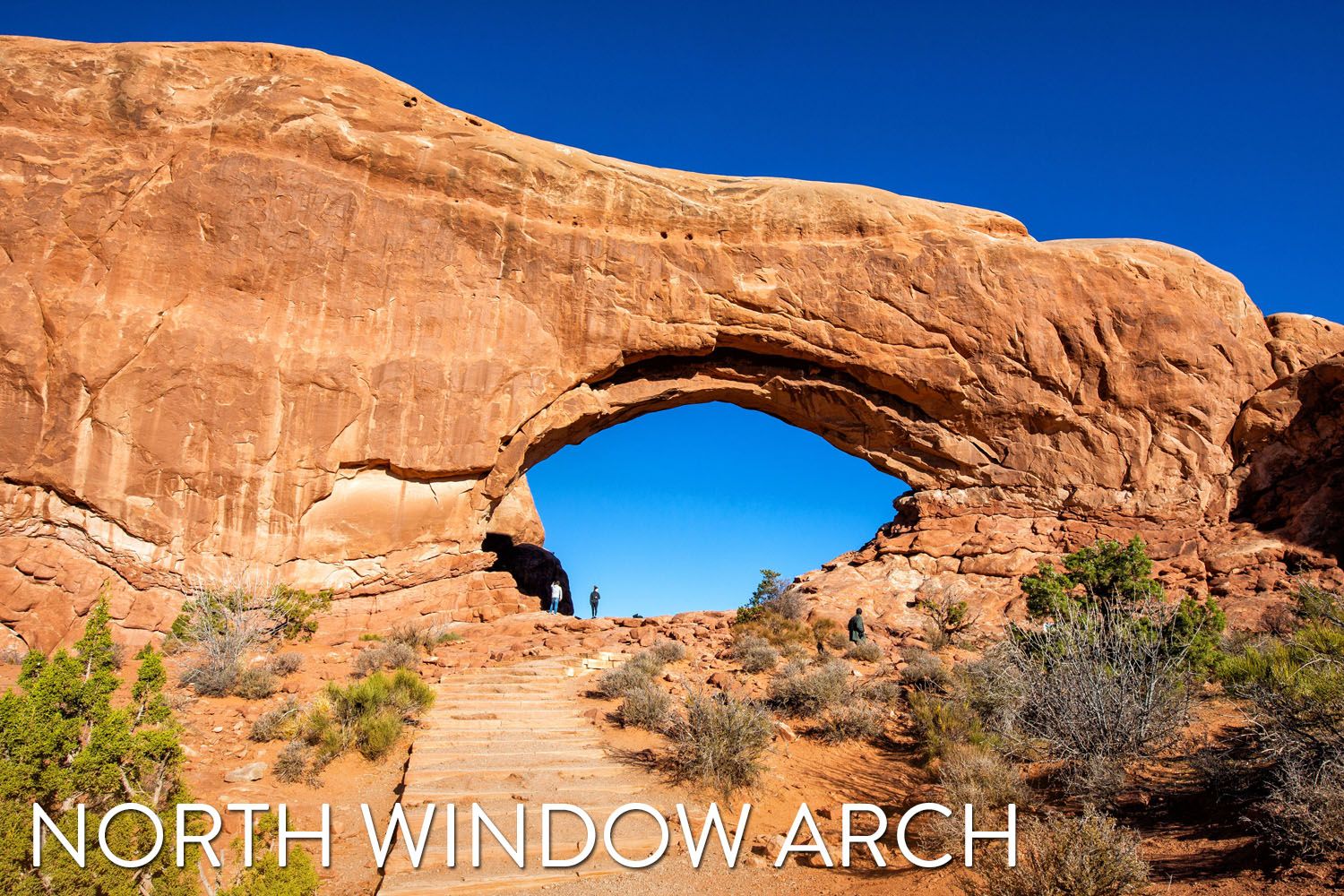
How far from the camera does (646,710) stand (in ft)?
32.8

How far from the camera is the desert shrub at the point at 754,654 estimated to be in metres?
12.3

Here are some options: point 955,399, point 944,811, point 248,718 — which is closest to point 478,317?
point 248,718

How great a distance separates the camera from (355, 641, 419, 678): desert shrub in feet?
39.3

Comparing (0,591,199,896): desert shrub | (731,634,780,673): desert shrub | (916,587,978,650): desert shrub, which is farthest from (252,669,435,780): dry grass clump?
(916,587,978,650): desert shrub

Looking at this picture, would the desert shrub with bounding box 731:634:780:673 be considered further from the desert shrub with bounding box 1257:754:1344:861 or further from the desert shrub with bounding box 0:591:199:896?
the desert shrub with bounding box 0:591:199:896

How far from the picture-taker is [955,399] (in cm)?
1847

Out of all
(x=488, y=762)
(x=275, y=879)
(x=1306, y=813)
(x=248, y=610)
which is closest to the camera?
(x=275, y=879)

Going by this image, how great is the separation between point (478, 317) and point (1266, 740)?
14020 millimetres

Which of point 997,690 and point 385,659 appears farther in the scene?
point 385,659

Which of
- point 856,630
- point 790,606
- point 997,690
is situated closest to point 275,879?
point 997,690

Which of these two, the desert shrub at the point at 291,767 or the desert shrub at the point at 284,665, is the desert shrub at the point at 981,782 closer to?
the desert shrub at the point at 291,767

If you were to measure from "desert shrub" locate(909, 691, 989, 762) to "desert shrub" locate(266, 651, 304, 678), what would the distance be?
8.45m

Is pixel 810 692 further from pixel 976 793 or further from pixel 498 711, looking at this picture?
pixel 498 711

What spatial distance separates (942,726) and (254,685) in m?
8.33
